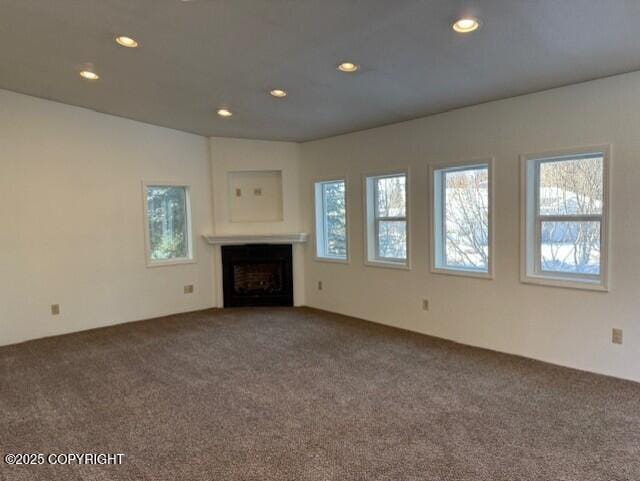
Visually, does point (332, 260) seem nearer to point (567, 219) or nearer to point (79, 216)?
point (567, 219)

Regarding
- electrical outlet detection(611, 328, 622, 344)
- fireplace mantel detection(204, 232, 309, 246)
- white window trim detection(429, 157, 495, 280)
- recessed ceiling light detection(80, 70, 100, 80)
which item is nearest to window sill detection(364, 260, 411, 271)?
white window trim detection(429, 157, 495, 280)

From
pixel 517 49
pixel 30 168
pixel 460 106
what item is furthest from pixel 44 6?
pixel 460 106

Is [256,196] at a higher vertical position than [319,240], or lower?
higher

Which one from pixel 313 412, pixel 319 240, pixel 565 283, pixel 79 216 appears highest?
pixel 79 216

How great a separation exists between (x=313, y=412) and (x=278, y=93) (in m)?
2.96

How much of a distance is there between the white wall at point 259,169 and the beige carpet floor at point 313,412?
6.73ft

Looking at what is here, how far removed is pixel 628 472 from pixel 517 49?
105 inches

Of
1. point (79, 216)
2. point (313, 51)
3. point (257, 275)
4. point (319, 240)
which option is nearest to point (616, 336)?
point (313, 51)

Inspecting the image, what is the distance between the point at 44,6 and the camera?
2.76 meters

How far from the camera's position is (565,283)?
3.72 m

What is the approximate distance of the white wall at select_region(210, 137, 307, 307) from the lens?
6398 millimetres

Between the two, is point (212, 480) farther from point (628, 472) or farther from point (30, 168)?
point (30, 168)

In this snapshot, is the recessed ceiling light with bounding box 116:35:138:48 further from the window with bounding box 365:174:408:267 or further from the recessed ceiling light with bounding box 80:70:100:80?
the window with bounding box 365:174:408:267

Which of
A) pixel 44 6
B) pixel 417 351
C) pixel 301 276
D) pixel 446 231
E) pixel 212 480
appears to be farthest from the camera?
pixel 301 276
